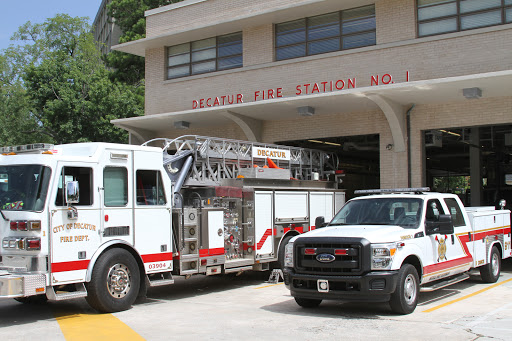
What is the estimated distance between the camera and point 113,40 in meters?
64.4

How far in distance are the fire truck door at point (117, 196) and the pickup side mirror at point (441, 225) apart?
5162 mm

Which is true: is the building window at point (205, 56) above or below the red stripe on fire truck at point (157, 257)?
above

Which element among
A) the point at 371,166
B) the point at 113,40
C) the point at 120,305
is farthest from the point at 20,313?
the point at 113,40

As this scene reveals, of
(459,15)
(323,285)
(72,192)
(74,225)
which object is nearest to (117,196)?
(74,225)

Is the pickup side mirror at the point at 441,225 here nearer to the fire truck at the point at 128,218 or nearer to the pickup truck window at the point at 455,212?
the pickup truck window at the point at 455,212

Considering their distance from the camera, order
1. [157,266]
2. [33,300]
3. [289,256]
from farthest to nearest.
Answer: [33,300]
[157,266]
[289,256]

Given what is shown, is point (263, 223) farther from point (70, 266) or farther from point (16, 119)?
point (16, 119)

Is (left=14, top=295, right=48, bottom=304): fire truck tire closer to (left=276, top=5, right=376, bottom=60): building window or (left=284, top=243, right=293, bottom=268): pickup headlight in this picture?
(left=284, top=243, right=293, bottom=268): pickup headlight

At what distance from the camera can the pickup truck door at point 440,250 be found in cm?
952

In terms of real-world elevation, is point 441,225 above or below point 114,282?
above

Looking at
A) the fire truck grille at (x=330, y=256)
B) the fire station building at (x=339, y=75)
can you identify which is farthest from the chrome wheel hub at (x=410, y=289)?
the fire station building at (x=339, y=75)

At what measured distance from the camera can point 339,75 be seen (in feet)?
57.2

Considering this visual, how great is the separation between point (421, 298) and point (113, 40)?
197 ft

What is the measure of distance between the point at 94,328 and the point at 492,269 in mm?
8524
